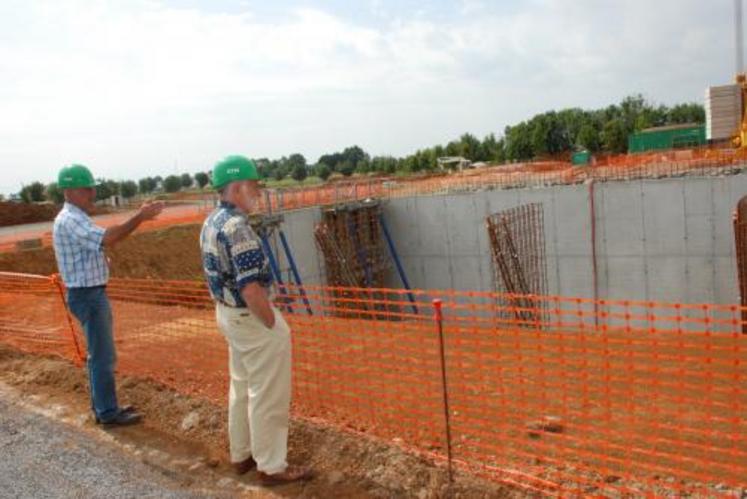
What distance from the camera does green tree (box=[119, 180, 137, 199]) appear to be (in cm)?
5119

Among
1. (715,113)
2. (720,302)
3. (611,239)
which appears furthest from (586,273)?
(715,113)

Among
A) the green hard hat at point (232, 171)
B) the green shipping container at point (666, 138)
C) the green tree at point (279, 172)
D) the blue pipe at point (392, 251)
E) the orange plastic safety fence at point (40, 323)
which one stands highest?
the green tree at point (279, 172)

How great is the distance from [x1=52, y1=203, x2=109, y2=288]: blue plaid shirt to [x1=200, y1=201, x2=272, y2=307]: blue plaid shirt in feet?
3.70

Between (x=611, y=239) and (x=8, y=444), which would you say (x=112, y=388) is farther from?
(x=611, y=239)

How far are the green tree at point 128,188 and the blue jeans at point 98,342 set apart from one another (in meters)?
50.4

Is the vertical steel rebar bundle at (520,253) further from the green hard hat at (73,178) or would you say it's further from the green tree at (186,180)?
the green tree at (186,180)

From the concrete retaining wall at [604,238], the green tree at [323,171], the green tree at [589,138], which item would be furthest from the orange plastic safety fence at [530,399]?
the green tree at [323,171]

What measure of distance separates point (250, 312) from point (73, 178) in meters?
1.68

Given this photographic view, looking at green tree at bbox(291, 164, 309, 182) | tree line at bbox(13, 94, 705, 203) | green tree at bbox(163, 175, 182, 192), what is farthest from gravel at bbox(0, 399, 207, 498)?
green tree at bbox(291, 164, 309, 182)

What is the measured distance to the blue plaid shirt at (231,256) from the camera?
2752mm

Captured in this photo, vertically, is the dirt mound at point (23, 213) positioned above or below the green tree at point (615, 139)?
below

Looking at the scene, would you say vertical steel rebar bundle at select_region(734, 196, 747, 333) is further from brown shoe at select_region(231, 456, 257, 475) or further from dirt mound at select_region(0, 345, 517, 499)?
brown shoe at select_region(231, 456, 257, 475)

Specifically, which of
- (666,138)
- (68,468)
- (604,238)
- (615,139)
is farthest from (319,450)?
(615,139)

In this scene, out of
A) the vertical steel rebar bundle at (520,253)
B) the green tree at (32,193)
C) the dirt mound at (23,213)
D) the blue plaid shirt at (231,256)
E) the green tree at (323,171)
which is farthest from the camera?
the green tree at (323,171)
